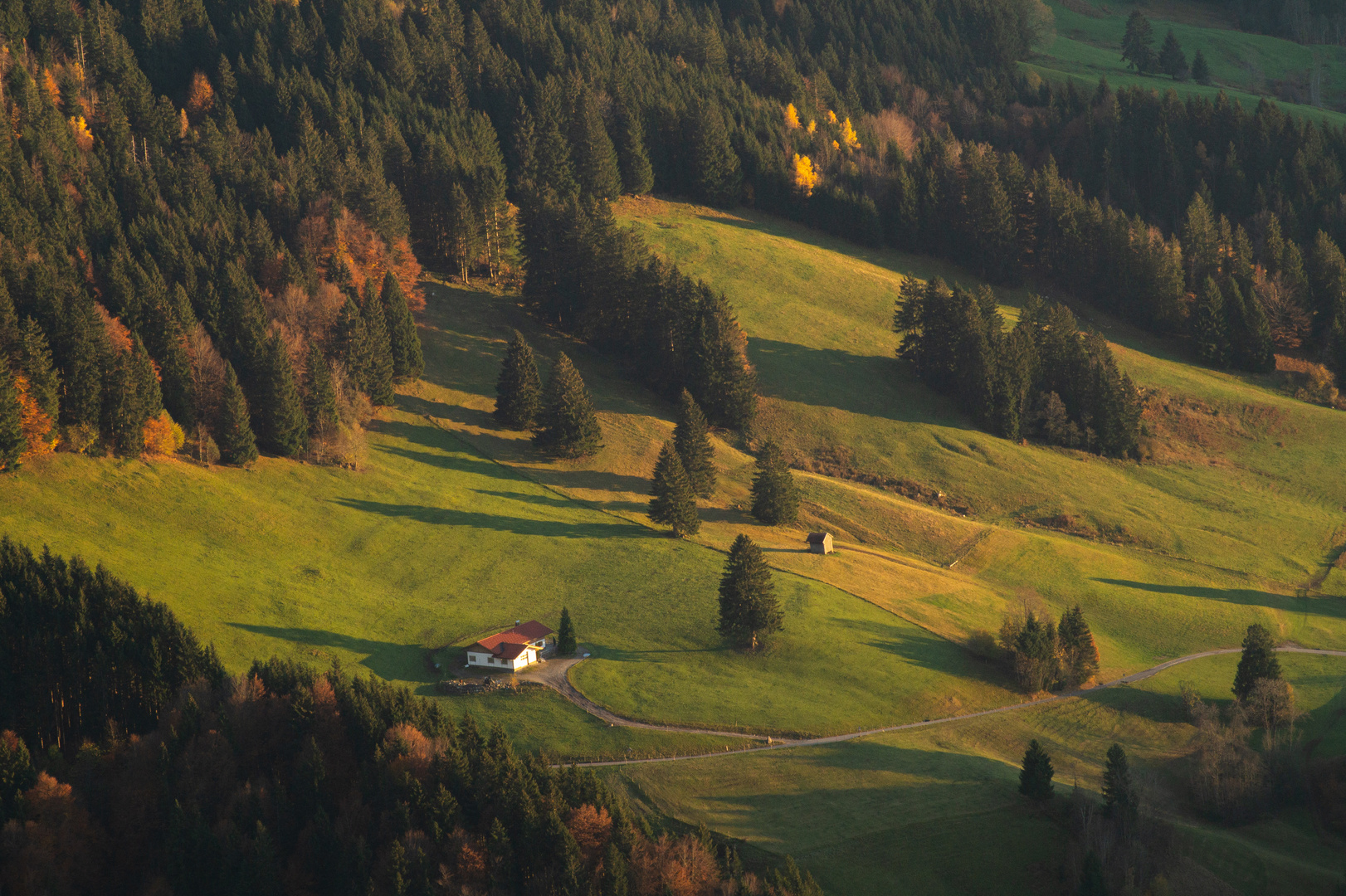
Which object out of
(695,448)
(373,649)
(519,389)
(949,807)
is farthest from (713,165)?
(949,807)

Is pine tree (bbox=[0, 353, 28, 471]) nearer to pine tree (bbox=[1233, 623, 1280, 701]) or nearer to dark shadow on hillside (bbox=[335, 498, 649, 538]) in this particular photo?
dark shadow on hillside (bbox=[335, 498, 649, 538])

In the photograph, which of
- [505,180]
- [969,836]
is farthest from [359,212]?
[969,836]

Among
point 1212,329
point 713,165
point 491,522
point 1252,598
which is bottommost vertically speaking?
point 491,522

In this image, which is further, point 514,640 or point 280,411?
point 280,411

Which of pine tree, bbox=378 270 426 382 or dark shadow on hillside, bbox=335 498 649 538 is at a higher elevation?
pine tree, bbox=378 270 426 382

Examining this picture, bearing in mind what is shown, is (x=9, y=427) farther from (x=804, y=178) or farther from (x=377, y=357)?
(x=804, y=178)

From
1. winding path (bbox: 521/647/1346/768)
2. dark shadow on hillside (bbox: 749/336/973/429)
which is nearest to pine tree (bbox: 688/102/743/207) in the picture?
dark shadow on hillside (bbox: 749/336/973/429)
